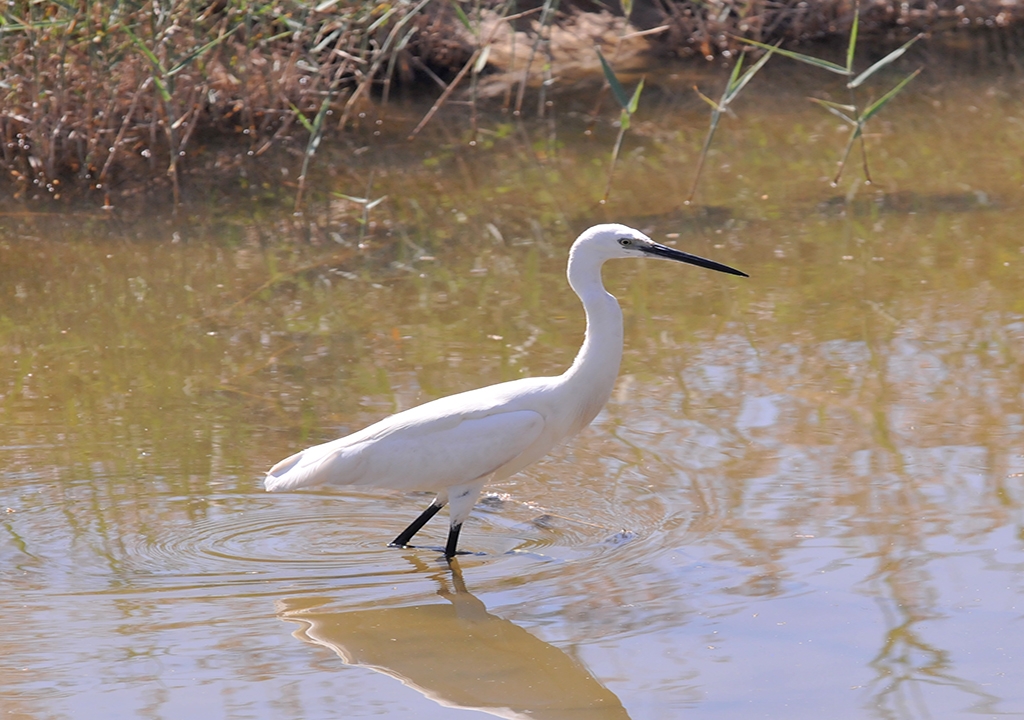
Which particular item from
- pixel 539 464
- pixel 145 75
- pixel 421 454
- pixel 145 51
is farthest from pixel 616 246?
pixel 145 75

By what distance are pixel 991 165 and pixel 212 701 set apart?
6987 mm

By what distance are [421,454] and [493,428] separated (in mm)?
264

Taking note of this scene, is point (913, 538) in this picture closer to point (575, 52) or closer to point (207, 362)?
point (207, 362)

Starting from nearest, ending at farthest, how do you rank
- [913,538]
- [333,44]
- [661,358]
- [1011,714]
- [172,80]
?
1. [1011,714]
2. [913,538]
3. [661,358]
4. [172,80]
5. [333,44]

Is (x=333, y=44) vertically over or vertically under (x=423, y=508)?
over

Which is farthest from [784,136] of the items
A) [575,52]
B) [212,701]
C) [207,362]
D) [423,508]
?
[212,701]

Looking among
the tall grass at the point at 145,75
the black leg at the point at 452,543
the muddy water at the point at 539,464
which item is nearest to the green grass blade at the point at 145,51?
the tall grass at the point at 145,75

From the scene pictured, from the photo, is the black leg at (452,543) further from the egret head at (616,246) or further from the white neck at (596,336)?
the egret head at (616,246)

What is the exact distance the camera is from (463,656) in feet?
11.8

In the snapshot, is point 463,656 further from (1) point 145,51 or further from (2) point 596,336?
(1) point 145,51

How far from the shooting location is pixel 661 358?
231 inches

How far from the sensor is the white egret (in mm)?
4117

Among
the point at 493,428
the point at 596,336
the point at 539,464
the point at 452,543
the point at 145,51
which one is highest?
the point at 145,51

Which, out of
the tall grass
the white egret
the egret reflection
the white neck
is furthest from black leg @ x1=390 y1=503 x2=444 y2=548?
the tall grass
